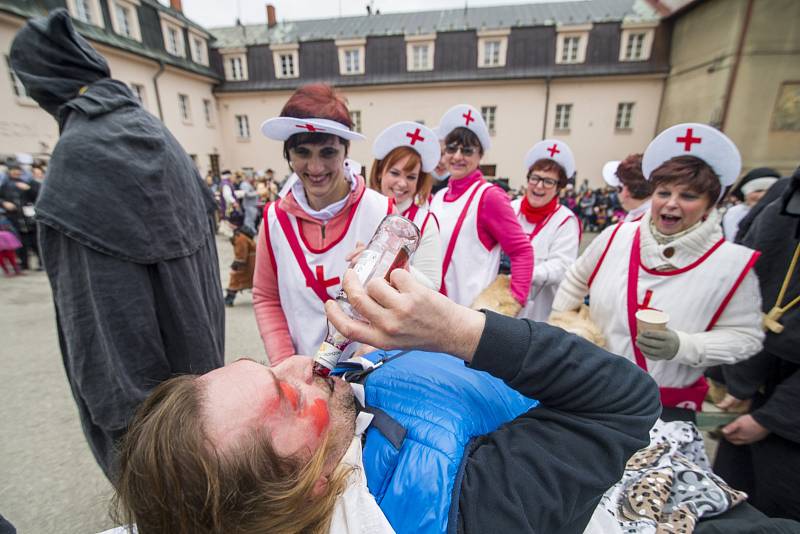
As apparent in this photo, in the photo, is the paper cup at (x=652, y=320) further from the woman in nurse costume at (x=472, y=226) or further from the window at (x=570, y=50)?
the window at (x=570, y=50)

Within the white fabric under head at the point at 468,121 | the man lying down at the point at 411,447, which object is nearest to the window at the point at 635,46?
the white fabric under head at the point at 468,121

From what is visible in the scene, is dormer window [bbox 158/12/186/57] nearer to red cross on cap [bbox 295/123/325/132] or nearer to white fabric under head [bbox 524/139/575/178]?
white fabric under head [bbox 524/139/575/178]

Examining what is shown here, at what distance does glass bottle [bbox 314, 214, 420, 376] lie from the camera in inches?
44.4

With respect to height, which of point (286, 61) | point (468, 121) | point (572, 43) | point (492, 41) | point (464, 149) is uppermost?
point (492, 41)

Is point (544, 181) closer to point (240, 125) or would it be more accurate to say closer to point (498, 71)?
point (498, 71)

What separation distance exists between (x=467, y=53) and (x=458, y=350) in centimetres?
2537

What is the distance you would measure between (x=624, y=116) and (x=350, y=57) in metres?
17.0

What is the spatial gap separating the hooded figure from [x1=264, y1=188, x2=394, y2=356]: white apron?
466 millimetres

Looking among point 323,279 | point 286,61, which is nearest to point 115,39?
point 286,61

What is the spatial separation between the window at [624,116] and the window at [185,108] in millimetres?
25451

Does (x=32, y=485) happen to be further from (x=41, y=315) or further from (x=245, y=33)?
(x=245, y=33)

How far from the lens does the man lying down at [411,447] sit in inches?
36.4

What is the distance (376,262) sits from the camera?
1154mm

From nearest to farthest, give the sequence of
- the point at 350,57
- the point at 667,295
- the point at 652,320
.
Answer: the point at 652,320, the point at 667,295, the point at 350,57
